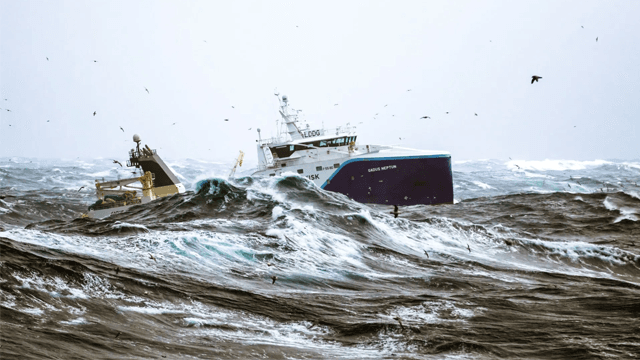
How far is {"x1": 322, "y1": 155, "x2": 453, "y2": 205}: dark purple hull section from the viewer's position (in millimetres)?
47594

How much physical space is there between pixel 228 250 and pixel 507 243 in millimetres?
11276

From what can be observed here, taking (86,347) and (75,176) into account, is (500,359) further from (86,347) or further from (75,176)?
(75,176)

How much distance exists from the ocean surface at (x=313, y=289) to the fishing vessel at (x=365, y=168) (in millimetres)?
21044

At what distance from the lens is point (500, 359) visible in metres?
9.32

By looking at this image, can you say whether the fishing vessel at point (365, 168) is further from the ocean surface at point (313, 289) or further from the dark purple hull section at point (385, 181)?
the ocean surface at point (313, 289)

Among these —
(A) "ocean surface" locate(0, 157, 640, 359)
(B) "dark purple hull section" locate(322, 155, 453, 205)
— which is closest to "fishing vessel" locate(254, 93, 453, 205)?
(B) "dark purple hull section" locate(322, 155, 453, 205)

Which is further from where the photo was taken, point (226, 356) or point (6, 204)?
point (6, 204)

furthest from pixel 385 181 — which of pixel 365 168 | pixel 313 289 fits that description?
pixel 313 289

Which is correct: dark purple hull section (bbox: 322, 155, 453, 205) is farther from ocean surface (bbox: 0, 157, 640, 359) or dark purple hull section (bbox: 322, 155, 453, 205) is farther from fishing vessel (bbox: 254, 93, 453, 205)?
ocean surface (bbox: 0, 157, 640, 359)

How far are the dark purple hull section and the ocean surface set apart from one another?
2087 centimetres

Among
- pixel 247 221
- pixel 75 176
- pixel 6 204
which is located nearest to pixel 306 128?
pixel 6 204

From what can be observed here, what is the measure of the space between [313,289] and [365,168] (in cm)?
3421

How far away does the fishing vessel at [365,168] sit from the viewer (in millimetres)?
47750

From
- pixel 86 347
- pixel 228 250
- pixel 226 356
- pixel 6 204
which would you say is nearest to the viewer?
pixel 86 347
